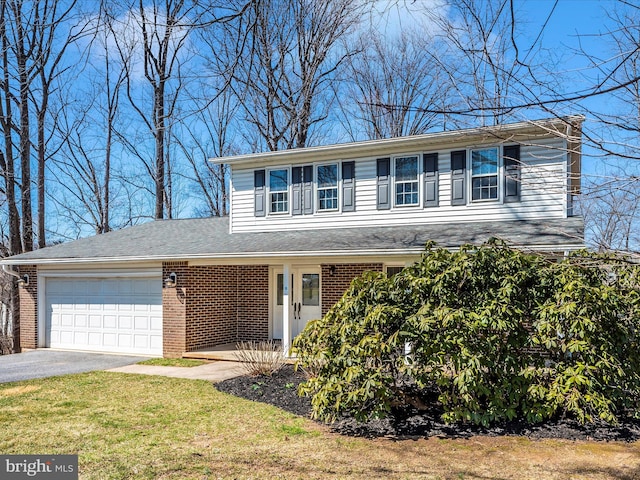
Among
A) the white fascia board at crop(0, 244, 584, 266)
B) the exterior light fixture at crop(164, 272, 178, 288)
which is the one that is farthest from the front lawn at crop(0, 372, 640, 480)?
the exterior light fixture at crop(164, 272, 178, 288)

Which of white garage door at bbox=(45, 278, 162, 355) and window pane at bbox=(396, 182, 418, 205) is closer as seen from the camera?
window pane at bbox=(396, 182, 418, 205)

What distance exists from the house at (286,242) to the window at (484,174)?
0.08 ft

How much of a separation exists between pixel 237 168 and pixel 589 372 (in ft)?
34.7

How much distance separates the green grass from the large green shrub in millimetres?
5614

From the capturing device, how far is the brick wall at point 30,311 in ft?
47.8

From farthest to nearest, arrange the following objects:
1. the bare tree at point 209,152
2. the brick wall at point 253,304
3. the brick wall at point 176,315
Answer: the bare tree at point 209,152 → the brick wall at point 253,304 → the brick wall at point 176,315

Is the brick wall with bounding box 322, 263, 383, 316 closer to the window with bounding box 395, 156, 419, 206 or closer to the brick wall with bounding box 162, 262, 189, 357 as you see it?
the window with bounding box 395, 156, 419, 206

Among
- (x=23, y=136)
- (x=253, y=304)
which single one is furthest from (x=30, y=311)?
(x=23, y=136)

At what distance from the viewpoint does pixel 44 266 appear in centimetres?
1464

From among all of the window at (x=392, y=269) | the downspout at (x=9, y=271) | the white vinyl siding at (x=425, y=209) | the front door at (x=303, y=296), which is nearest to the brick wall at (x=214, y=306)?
the front door at (x=303, y=296)

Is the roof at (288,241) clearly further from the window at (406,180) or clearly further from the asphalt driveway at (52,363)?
the asphalt driveway at (52,363)

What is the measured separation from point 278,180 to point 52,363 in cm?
707

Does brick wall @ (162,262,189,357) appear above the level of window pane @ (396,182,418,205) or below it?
below

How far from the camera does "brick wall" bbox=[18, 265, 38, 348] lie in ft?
47.8
